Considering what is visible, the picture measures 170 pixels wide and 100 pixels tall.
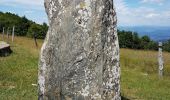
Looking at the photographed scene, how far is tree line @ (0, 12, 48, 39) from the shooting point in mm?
81938

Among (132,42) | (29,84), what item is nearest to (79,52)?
(29,84)

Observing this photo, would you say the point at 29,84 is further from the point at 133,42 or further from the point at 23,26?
the point at 23,26

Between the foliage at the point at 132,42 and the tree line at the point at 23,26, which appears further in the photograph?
the tree line at the point at 23,26

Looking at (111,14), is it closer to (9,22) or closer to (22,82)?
(22,82)

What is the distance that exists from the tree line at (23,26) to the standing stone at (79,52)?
73562 millimetres

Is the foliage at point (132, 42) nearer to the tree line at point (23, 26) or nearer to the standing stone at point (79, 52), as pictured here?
the tree line at point (23, 26)

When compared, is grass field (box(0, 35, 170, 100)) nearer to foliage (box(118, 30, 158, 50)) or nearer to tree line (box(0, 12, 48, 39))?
tree line (box(0, 12, 48, 39))

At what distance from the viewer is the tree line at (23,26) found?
81.9m

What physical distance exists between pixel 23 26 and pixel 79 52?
81.0m

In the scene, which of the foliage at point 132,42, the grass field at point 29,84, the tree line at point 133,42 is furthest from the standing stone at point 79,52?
the tree line at point 133,42

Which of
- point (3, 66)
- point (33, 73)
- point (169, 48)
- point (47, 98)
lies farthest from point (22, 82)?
point (169, 48)

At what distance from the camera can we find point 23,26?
87250mm

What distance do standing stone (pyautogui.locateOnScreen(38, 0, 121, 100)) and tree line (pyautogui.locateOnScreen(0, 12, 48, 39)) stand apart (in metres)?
73.6

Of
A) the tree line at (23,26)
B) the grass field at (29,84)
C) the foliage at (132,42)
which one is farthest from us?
the tree line at (23,26)
